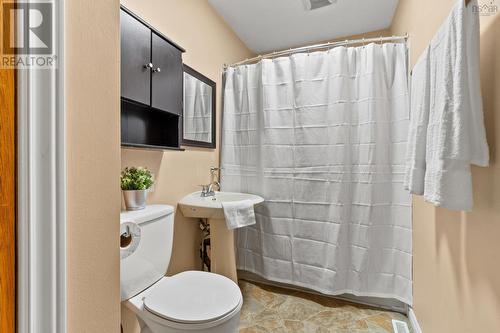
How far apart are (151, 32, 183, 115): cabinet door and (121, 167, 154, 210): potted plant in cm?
38

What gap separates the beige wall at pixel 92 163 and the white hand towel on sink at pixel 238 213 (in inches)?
39.0

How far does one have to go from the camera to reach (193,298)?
1132 millimetres

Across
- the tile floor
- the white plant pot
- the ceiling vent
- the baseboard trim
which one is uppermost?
the ceiling vent

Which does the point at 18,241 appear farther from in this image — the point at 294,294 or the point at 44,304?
the point at 294,294

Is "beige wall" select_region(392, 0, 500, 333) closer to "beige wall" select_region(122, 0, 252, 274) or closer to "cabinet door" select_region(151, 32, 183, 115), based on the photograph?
"cabinet door" select_region(151, 32, 183, 115)

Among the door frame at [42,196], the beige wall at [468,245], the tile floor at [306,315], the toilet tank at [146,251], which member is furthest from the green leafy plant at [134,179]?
the beige wall at [468,245]

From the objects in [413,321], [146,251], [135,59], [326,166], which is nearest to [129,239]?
[146,251]

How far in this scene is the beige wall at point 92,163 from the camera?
0.50 m

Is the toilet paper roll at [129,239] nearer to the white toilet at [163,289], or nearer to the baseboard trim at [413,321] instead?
the white toilet at [163,289]

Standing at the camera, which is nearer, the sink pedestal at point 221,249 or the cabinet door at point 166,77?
the cabinet door at point 166,77

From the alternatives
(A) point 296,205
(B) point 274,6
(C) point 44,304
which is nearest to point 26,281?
(C) point 44,304

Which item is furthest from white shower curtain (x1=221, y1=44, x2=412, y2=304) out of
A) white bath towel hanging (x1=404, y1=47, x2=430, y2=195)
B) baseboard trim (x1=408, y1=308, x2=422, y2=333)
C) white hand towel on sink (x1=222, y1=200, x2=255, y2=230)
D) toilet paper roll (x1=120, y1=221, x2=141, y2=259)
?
toilet paper roll (x1=120, y1=221, x2=141, y2=259)

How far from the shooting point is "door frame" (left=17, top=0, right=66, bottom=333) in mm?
424

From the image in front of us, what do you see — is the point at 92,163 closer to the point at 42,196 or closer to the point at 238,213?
the point at 42,196
